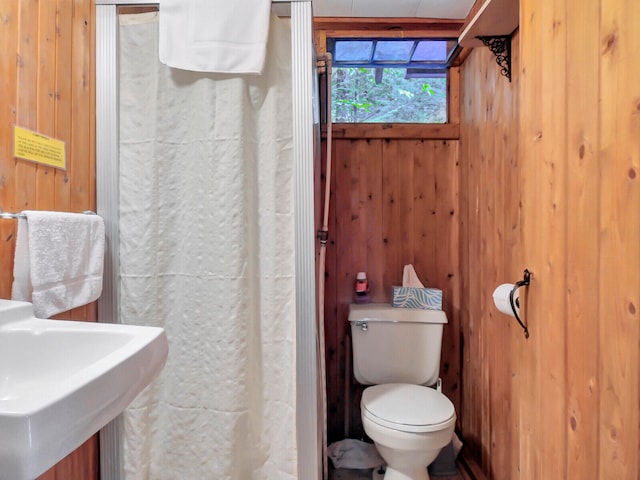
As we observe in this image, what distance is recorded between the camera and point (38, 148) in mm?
1069

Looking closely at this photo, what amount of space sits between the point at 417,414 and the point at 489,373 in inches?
18.9

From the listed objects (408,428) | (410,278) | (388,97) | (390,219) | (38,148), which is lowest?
(408,428)

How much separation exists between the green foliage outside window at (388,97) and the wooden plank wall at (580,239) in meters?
1.18

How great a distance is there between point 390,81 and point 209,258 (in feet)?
5.16

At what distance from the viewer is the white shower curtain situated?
A: 1.28 m

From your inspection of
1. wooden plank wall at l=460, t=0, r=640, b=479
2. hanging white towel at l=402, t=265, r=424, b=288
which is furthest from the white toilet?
wooden plank wall at l=460, t=0, r=640, b=479

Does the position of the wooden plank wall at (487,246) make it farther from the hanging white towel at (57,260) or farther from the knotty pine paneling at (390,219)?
the hanging white towel at (57,260)

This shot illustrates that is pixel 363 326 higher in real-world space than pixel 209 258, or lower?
lower

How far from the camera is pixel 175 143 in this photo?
1327mm

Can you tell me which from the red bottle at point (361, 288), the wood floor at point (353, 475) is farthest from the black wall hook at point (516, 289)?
the wood floor at point (353, 475)

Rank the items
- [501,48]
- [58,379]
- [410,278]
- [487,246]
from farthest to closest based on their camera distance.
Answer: [410,278] → [487,246] → [501,48] → [58,379]

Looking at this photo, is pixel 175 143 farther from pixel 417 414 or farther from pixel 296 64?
pixel 417 414

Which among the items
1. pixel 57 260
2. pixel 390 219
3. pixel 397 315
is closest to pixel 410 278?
pixel 397 315

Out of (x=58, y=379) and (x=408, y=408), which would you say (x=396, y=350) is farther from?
(x=58, y=379)
